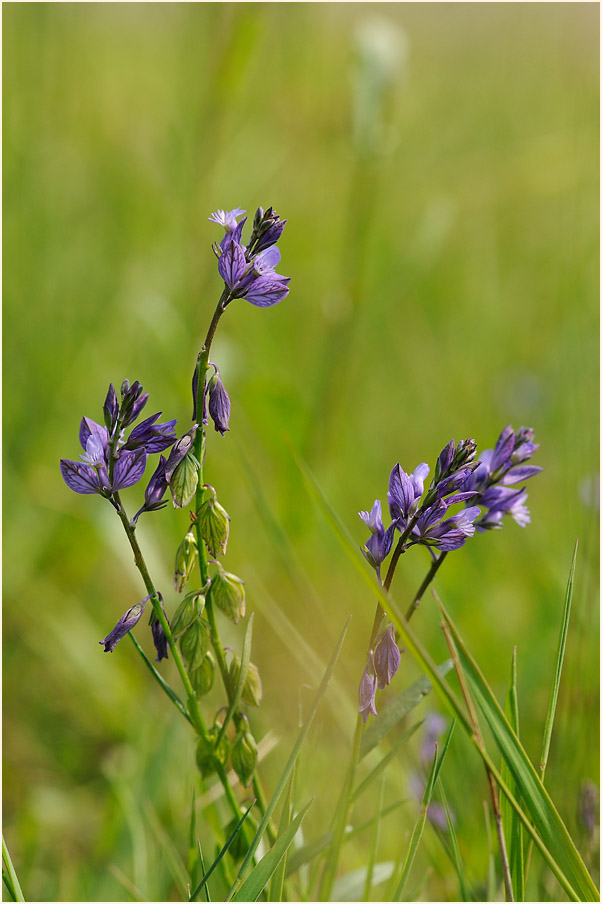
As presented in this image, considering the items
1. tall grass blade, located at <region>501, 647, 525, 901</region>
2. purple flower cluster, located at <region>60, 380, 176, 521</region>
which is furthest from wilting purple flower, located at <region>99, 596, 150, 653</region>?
tall grass blade, located at <region>501, 647, 525, 901</region>

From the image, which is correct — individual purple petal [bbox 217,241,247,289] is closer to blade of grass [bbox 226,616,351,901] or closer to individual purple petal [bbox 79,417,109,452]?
individual purple petal [bbox 79,417,109,452]

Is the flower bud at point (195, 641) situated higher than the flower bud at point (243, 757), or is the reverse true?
the flower bud at point (195, 641)

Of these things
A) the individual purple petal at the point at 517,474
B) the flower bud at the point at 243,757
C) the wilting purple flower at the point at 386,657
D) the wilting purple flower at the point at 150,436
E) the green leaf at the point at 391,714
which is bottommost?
the flower bud at the point at 243,757

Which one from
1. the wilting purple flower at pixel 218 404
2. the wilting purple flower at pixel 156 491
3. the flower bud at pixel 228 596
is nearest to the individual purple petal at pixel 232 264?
the wilting purple flower at pixel 218 404

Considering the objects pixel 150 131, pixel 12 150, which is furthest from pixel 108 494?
pixel 150 131

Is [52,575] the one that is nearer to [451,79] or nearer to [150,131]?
[150,131]

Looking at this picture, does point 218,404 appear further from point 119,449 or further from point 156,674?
point 156,674

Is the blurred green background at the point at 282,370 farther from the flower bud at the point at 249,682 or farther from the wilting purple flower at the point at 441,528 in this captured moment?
the wilting purple flower at the point at 441,528

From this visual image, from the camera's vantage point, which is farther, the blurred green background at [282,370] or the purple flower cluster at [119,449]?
the blurred green background at [282,370]

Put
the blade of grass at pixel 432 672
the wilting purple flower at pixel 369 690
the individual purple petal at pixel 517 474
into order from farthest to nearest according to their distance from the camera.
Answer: the individual purple petal at pixel 517 474
the wilting purple flower at pixel 369 690
the blade of grass at pixel 432 672
